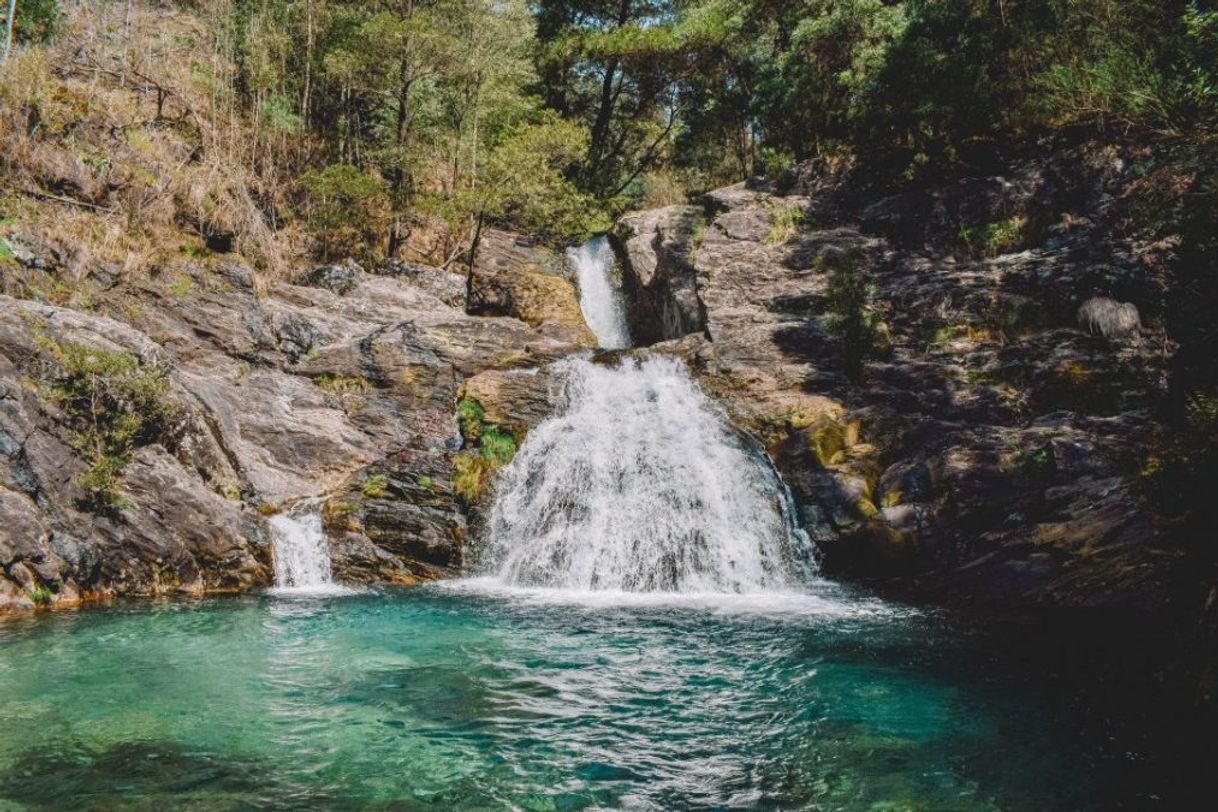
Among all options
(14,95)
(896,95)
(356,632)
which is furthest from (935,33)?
(14,95)

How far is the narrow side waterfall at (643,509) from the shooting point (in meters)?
11.3

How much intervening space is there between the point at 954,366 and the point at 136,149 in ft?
58.1

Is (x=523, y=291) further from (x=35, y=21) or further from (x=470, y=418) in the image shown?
(x=35, y=21)

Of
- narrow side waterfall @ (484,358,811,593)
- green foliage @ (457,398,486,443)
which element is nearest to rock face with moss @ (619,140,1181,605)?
narrow side waterfall @ (484,358,811,593)

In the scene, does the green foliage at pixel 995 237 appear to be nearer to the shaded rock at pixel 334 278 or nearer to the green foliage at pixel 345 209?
the shaded rock at pixel 334 278

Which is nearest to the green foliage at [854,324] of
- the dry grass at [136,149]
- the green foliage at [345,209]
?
the green foliage at [345,209]

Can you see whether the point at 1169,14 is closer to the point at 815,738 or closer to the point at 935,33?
the point at 815,738

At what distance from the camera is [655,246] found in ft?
69.2

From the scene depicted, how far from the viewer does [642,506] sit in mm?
12141

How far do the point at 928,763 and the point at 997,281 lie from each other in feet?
43.3

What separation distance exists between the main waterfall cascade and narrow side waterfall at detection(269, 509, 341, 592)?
8.44ft

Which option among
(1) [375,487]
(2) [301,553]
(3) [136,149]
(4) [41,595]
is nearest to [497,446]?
(1) [375,487]

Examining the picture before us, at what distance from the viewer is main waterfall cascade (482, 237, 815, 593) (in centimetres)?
1133

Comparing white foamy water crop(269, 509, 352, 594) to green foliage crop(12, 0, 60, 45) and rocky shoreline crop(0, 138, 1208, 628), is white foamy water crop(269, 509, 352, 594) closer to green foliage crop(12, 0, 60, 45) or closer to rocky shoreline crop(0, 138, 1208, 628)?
rocky shoreline crop(0, 138, 1208, 628)
